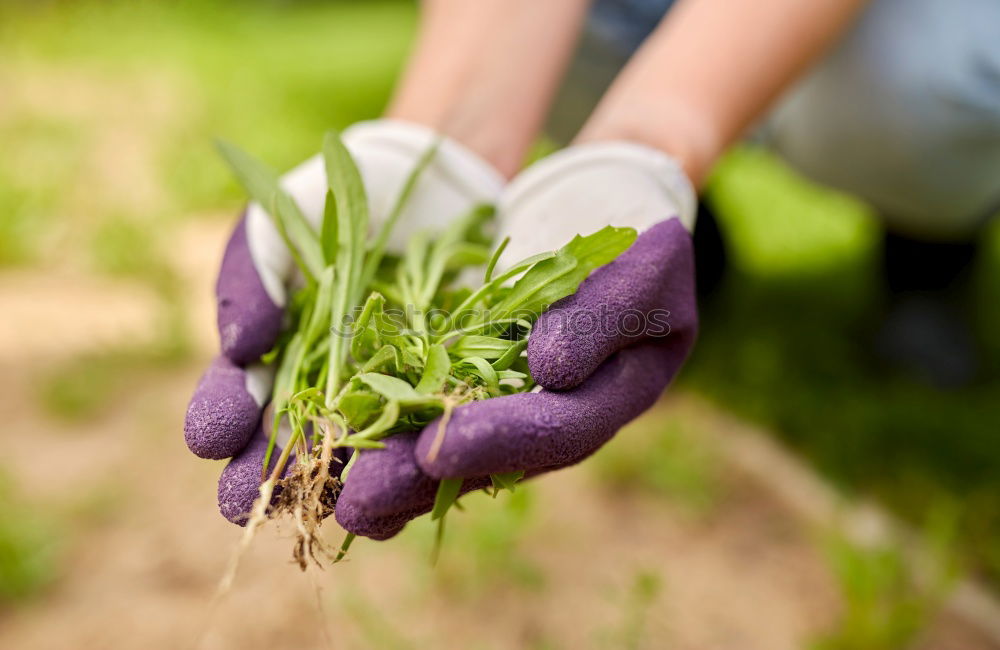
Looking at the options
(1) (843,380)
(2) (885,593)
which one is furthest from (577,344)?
(1) (843,380)

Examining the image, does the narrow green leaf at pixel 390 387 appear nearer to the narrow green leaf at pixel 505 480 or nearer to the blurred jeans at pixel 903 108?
the narrow green leaf at pixel 505 480

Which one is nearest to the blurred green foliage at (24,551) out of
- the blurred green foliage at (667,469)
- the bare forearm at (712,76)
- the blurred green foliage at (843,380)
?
the blurred green foliage at (667,469)

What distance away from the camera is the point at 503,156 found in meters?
1.41

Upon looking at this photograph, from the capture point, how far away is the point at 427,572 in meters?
1.39

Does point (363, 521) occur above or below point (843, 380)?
above

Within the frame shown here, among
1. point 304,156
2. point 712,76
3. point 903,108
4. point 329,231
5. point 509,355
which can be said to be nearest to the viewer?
point 509,355

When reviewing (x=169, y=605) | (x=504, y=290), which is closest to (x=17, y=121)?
(x=169, y=605)

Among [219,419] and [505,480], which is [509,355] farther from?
[219,419]

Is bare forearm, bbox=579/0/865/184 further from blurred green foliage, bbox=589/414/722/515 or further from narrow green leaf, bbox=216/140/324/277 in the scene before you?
blurred green foliage, bbox=589/414/722/515

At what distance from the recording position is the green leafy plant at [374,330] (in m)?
0.82

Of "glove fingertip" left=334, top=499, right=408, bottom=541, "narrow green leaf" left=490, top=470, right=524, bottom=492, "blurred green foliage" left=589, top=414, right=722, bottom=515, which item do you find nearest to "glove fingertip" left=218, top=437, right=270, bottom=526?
"glove fingertip" left=334, top=499, right=408, bottom=541

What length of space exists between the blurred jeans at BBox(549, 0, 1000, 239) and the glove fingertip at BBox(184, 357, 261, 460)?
1137 mm

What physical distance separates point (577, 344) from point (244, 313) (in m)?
0.40

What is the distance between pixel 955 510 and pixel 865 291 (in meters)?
1.03
